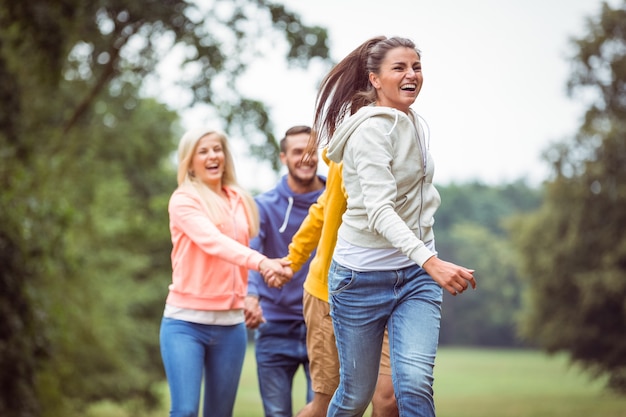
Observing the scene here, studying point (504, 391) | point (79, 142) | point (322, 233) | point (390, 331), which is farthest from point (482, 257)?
point (390, 331)

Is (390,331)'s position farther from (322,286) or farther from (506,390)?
(506,390)

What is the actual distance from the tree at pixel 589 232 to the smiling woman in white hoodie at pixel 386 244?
1108 inches

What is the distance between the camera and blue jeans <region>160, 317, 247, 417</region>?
18.2ft

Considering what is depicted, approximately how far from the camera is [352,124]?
14.7 ft

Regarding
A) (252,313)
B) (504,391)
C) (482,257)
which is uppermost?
(482,257)

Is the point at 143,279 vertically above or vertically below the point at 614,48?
below

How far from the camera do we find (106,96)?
796 inches

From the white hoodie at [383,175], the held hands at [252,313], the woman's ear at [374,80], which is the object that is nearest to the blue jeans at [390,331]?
the white hoodie at [383,175]

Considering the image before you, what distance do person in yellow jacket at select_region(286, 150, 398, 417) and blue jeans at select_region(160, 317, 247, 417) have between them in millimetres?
592

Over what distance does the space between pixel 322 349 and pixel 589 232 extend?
30969 mm

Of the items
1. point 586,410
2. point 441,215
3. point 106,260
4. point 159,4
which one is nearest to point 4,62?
point 159,4

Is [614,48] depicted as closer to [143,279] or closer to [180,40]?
[143,279]

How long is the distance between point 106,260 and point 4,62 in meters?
19.1

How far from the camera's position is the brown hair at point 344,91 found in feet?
15.7
